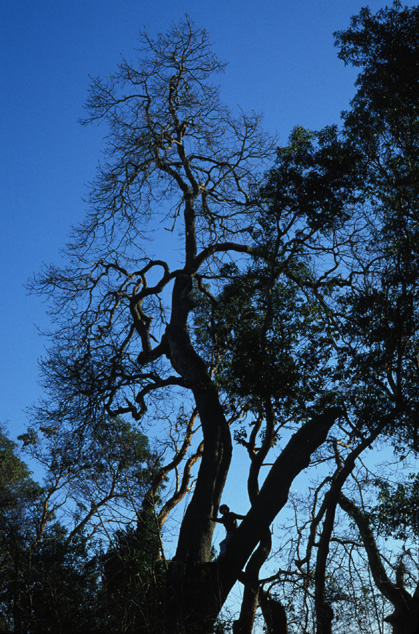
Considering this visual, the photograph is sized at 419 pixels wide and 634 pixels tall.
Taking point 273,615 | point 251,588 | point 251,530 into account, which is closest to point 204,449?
point 251,530

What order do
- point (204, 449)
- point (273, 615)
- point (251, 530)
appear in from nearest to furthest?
point (251, 530), point (273, 615), point (204, 449)

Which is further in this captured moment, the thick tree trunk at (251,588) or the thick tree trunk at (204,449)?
the thick tree trunk at (204,449)

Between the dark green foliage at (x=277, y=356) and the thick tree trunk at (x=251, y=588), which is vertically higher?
the dark green foliage at (x=277, y=356)

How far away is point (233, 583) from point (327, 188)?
22.7ft

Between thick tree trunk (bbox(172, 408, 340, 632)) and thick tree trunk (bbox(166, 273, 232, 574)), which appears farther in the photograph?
thick tree trunk (bbox(166, 273, 232, 574))

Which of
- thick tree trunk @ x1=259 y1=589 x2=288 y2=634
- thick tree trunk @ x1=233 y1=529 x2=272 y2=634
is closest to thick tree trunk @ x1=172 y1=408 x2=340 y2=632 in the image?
thick tree trunk @ x1=233 y1=529 x2=272 y2=634

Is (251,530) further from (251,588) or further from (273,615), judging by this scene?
(273,615)

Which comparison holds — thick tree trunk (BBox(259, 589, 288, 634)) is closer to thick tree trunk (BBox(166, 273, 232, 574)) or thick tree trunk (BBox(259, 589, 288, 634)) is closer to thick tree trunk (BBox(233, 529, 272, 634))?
thick tree trunk (BBox(233, 529, 272, 634))

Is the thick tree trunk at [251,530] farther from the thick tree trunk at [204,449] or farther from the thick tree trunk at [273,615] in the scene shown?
the thick tree trunk at [273,615]

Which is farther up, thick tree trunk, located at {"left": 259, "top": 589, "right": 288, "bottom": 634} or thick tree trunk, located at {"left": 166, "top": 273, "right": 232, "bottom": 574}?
thick tree trunk, located at {"left": 166, "top": 273, "right": 232, "bottom": 574}

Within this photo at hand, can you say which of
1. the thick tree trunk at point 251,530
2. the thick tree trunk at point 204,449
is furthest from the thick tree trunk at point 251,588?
the thick tree trunk at point 204,449

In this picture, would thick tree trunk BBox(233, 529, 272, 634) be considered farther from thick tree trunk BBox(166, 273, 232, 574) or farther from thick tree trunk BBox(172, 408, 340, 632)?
thick tree trunk BBox(166, 273, 232, 574)

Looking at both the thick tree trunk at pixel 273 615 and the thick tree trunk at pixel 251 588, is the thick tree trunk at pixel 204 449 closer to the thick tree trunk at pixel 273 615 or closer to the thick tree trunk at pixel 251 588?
the thick tree trunk at pixel 251 588

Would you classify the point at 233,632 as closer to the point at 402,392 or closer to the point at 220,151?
the point at 402,392
